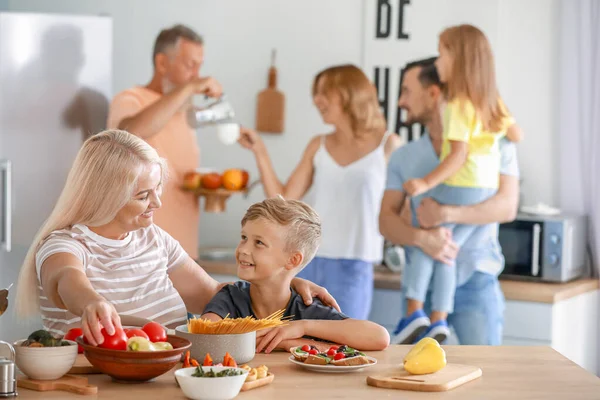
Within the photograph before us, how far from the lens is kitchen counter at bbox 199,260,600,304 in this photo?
3922mm

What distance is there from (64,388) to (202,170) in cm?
240

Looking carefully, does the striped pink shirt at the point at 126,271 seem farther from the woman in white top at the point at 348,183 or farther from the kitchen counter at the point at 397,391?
the woman in white top at the point at 348,183

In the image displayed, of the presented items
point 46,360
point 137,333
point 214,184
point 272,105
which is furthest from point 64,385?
point 272,105

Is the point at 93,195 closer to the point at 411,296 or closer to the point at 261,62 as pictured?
the point at 411,296

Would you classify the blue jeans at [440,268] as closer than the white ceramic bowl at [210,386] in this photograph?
No

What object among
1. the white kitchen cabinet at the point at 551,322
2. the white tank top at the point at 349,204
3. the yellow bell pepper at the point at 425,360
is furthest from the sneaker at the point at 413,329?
the yellow bell pepper at the point at 425,360

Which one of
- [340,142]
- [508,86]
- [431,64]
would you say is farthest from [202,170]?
[508,86]

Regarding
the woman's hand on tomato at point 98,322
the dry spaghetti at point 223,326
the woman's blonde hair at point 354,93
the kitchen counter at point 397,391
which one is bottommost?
the kitchen counter at point 397,391

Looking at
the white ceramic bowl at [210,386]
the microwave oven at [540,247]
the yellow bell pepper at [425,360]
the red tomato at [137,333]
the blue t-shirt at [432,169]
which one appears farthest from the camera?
the microwave oven at [540,247]

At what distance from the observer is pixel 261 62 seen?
483 centimetres

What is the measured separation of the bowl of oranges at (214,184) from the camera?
3934 millimetres

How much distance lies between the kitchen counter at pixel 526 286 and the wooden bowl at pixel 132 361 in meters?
2.38

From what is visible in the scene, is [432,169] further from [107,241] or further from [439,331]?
[107,241]

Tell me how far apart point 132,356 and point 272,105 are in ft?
10.2
